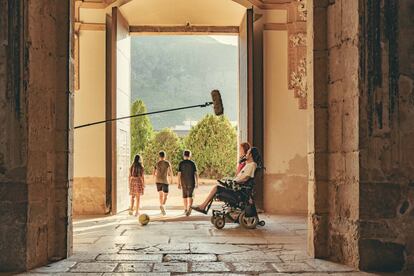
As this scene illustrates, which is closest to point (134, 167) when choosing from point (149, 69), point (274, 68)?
point (274, 68)

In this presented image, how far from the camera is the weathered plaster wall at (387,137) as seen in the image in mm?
4520

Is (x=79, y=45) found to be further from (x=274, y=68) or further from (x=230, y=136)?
(x=230, y=136)

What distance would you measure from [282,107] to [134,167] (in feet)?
9.57

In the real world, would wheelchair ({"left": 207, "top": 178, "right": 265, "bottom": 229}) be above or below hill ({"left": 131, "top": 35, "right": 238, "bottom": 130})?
below

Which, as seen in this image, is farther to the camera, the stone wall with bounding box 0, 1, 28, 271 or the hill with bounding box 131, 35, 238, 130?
the hill with bounding box 131, 35, 238, 130

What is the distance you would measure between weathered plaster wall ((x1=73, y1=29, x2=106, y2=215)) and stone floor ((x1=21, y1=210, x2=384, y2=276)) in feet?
4.14

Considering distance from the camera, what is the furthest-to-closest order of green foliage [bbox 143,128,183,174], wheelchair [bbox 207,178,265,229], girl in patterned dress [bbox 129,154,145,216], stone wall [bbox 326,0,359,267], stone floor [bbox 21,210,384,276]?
green foliage [bbox 143,128,183,174] < girl in patterned dress [bbox 129,154,145,216] < wheelchair [bbox 207,178,265,229] < stone wall [bbox 326,0,359,267] < stone floor [bbox 21,210,384,276]

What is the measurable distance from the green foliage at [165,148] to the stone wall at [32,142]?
1856cm

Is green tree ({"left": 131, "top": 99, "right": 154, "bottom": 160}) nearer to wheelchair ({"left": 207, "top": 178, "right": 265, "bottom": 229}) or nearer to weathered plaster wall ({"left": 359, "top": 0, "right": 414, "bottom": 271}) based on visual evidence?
wheelchair ({"left": 207, "top": 178, "right": 265, "bottom": 229})

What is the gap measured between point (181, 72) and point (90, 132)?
52.3 meters

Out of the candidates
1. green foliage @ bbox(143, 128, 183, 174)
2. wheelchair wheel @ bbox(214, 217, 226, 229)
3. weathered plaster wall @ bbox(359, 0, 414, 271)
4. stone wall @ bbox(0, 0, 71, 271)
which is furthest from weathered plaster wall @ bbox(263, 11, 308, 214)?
green foliage @ bbox(143, 128, 183, 174)

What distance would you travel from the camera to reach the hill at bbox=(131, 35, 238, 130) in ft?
189

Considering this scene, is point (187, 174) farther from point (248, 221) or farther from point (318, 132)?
point (318, 132)

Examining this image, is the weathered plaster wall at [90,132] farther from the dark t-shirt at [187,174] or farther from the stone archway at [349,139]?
the stone archway at [349,139]
